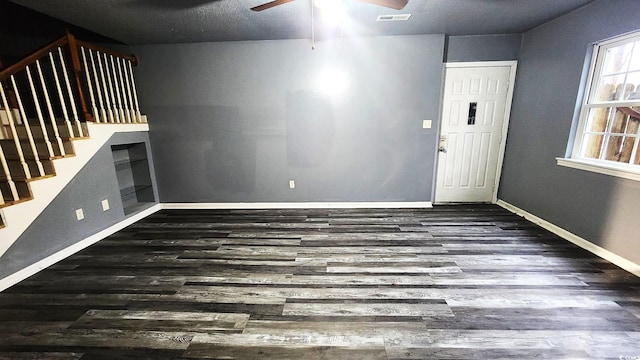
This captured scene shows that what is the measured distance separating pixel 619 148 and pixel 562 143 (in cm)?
47

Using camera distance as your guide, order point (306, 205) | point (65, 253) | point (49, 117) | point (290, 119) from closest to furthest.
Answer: point (65, 253)
point (49, 117)
point (290, 119)
point (306, 205)

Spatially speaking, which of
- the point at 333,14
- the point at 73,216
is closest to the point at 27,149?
the point at 73,216

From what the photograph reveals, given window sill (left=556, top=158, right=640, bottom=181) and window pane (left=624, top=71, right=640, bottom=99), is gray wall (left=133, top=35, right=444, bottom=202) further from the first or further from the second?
window pane (left=624, top=71, right=640, bottom=99)

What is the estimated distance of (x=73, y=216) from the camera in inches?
108

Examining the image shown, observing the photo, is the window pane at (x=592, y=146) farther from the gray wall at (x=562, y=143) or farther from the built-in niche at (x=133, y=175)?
the built-in niche at (x=133, y=175)

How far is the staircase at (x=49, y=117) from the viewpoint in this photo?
2.28m

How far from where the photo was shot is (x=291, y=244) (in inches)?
113

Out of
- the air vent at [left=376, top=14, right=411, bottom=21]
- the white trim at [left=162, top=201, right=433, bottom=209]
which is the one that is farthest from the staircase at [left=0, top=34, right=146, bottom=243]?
the air vent at [left=376, top=14, right=411, bottom=21]

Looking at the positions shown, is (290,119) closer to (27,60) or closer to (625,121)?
(27,60)

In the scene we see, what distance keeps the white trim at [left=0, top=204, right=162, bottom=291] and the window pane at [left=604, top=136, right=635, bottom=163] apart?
5653 mm

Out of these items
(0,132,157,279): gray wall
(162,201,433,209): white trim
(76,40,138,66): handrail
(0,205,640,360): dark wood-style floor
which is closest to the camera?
(0,205,640,360): dark wood-style floor

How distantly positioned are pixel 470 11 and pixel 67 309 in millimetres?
4485

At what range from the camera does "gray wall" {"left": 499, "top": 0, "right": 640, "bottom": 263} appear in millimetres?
2352

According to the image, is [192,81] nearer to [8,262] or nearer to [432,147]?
[8,262]
